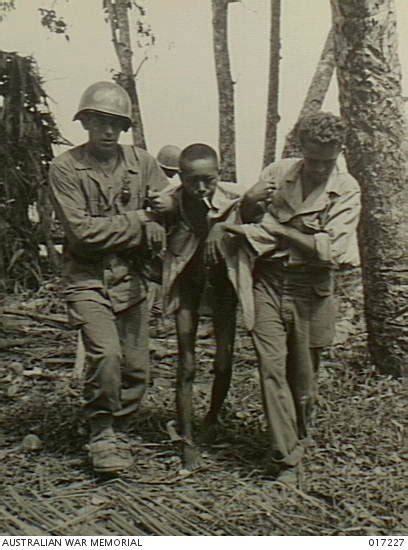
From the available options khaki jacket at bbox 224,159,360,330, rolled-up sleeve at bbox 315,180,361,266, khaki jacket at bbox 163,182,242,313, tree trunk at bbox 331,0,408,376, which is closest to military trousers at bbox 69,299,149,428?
khaki jacket at bbox 163,182,242,313

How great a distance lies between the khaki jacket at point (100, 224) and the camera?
13.5ft

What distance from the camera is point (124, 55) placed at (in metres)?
5.30

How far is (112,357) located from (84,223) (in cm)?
67

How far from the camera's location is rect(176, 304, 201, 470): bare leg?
417 centimetres

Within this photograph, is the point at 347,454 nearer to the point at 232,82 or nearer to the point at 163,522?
the point at 163,522

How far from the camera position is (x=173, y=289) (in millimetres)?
4164

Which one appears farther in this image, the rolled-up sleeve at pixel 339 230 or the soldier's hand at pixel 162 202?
the soldier's hand at pixel 162 202

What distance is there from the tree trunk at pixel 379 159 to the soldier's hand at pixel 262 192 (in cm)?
124

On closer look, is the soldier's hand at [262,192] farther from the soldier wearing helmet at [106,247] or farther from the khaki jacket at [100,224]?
the khaki jacket at [100,224]

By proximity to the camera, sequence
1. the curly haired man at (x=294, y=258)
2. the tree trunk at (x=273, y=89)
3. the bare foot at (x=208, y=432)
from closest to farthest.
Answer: the curly haired man at (x=294, y=258) < the bare foot at (x=208, y=432) < the tree trunk at (x=273, y=89)

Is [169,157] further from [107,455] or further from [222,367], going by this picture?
[107,455]

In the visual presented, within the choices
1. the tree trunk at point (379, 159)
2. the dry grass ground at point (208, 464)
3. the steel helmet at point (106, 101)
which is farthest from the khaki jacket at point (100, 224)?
the tree trunk at point (379, 159)

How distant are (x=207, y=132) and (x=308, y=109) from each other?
0.64 meters

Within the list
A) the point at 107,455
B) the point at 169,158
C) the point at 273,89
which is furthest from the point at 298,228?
the point at 273,89
